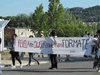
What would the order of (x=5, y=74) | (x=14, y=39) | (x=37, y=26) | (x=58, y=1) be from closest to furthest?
(x=5, y=74) → (x=14, y=39) → (x=37, y=26) → (x=58, y=1)

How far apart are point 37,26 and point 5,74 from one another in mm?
35780

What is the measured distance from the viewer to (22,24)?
90.4 meters

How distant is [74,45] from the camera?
1207 cm

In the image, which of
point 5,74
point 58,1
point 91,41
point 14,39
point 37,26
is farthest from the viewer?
point 58,1

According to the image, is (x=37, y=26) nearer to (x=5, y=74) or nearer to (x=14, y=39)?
(x=14, y=39)

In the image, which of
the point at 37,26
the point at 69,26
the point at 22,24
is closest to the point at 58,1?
the point at 37,26

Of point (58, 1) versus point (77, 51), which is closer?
point (77, 51)

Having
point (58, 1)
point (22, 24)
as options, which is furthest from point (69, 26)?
point (22, 24)

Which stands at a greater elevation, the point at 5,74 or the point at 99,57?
the point at 99,57

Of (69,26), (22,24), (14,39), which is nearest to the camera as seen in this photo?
(14,39)

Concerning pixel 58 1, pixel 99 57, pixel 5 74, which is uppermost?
pixel 58 1

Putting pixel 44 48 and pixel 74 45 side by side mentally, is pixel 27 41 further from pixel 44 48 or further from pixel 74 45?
pixel 74 45

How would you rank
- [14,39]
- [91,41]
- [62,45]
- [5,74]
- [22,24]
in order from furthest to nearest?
[22,24] < [14,39] < [62,45] < [91,41] < [5,74]

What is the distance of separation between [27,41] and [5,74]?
3.24m
